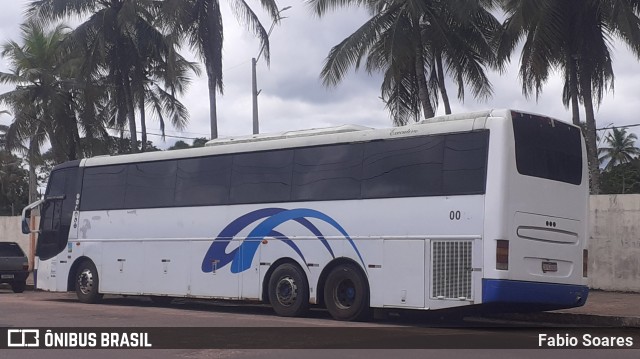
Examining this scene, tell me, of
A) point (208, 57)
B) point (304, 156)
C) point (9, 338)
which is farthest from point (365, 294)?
point (208, 57)

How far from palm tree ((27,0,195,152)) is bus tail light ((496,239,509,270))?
17.7 metres

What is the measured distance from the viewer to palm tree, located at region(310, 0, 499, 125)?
23084 millimetres

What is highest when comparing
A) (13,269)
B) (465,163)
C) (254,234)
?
(465,163)

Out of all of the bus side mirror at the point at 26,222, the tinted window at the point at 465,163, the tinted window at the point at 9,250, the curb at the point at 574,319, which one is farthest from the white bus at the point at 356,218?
the tinted window at the point at 9,250

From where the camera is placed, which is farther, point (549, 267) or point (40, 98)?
point (40, 98)

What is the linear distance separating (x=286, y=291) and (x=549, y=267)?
5.09 m

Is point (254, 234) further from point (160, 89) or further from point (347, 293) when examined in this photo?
point (160, 89)

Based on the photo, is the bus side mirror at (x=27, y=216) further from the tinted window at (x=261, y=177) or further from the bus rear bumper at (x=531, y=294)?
the bus rear bumper at (x=531, y=294)

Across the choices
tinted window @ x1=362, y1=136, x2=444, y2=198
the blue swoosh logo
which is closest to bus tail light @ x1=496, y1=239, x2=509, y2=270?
tinted window @ x1=362, y1=136, x2=444, y2=198

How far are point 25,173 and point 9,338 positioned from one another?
56830 millimetres

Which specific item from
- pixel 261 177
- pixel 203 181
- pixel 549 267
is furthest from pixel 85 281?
pixel 549 267

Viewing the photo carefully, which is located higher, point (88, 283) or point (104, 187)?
point (104, 187)

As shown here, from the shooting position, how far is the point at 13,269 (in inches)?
1033

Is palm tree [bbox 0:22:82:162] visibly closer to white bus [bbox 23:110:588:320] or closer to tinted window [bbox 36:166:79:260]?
tinted window [bbox 36:166:79:260]
